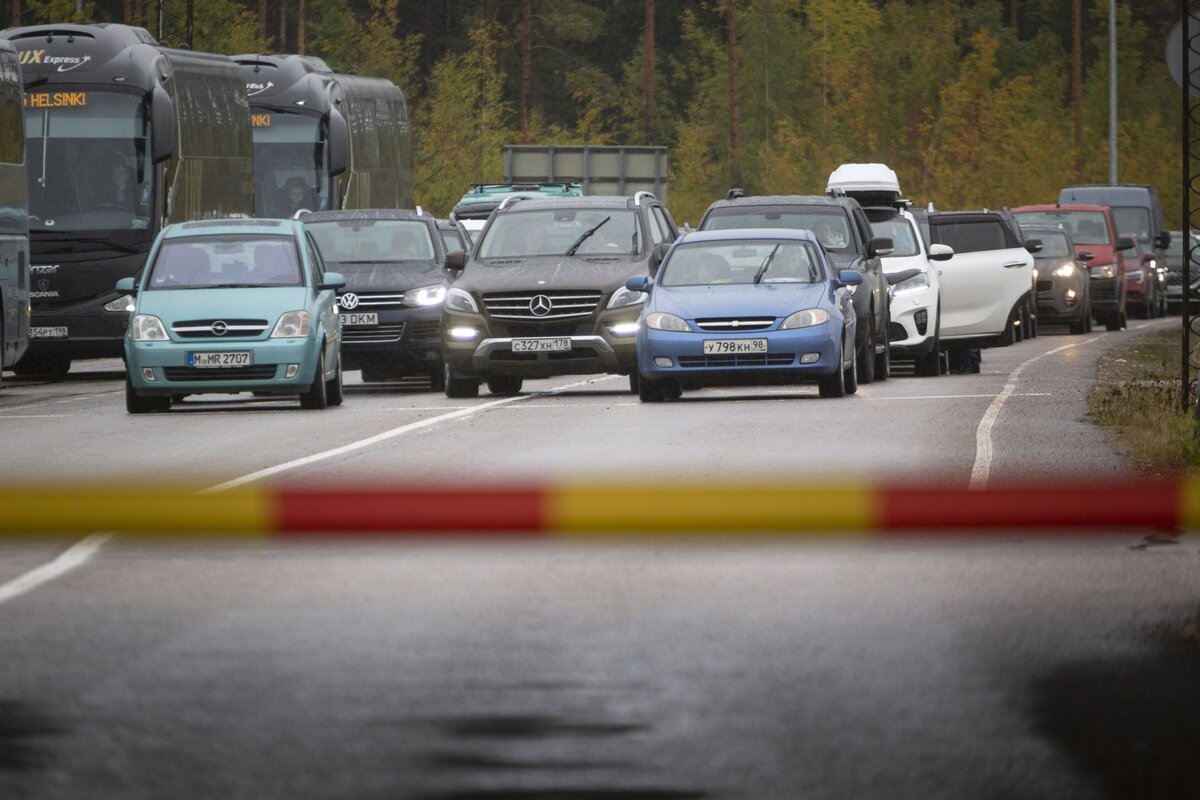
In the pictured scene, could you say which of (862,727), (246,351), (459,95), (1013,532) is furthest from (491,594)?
(459,95)

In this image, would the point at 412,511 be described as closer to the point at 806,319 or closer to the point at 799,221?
the point at 806,319

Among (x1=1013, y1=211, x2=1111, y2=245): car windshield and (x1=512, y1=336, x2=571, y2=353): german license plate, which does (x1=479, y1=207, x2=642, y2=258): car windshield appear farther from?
(x1=1013, y1=211, x2=1111, y2=245): car windshield

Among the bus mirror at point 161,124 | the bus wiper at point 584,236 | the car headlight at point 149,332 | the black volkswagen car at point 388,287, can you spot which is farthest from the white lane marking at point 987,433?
the bus mirror at point 161,124

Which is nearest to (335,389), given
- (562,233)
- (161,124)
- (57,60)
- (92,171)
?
(562,233)

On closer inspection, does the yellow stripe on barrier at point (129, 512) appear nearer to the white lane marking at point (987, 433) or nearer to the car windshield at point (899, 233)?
the white lane marking at point (987, 433)

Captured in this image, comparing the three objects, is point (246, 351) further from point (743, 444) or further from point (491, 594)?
point (491, 594)

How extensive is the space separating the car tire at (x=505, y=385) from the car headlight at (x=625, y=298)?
177cm

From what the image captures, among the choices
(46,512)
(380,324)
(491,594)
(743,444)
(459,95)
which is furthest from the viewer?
(459,95)

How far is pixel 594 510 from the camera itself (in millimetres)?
6258

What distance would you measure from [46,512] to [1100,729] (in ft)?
9.40

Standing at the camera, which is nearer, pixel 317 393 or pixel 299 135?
pixel 317 393

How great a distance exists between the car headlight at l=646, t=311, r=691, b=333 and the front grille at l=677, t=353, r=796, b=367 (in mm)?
266

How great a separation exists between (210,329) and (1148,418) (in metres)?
8.39

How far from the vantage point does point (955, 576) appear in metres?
10.9
